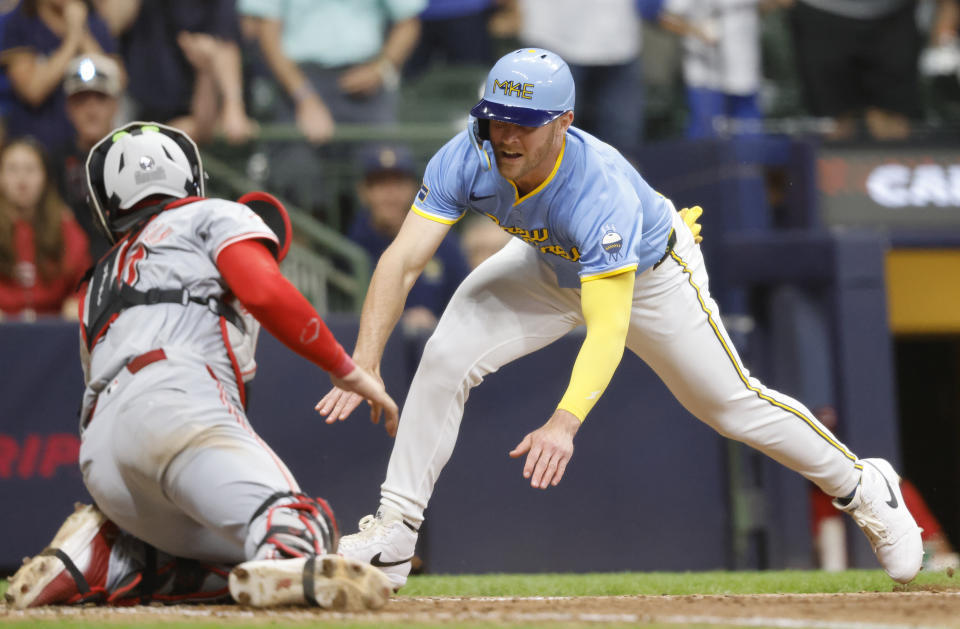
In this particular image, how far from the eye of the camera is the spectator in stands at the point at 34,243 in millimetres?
6727

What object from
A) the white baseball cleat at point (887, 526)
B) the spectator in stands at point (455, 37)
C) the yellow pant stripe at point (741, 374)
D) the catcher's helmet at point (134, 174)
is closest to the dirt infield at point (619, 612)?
the white baseball cleat at point (887, 526)

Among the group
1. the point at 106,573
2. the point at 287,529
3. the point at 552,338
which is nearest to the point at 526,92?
the point at 552,338

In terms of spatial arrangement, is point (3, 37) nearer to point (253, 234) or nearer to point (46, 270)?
point (46, 270)

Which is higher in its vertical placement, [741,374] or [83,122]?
[83,122]

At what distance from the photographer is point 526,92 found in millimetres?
4074

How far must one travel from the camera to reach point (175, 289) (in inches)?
152

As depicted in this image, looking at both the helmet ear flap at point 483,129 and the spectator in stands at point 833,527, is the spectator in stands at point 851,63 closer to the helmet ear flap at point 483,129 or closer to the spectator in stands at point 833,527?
the spectator in stands at point 833,527

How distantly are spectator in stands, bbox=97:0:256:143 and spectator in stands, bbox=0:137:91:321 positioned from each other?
1.01 meters

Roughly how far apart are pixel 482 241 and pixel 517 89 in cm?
353

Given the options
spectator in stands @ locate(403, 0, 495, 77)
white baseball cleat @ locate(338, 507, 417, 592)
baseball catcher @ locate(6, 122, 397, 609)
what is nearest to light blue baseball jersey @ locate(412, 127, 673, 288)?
baseball catcher @ locate(6, 122, 397, 609)

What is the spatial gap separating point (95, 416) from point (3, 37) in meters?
4.47

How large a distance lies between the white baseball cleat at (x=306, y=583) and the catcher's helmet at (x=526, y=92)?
59.9 inches

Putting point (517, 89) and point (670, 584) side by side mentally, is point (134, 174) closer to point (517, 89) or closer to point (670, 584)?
point (517, 89)

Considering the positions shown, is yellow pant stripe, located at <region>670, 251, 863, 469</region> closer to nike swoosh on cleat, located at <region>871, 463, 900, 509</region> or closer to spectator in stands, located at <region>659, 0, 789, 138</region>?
nike swoosh on cleat, located at <region>871, 463, 900, 509</region>
